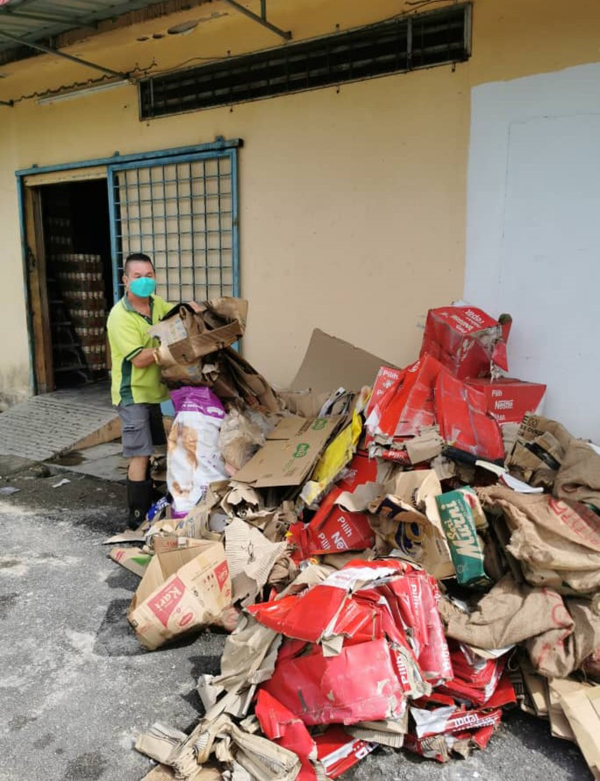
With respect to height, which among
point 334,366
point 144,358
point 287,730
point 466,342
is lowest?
point 287,730

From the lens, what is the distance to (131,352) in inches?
133

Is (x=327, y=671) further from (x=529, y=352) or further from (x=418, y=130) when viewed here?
(x=418, y=130)

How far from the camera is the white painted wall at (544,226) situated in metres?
3.37

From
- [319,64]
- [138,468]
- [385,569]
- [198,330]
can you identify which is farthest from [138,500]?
[319,64]

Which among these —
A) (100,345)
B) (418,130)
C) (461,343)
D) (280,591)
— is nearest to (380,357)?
(461,343)

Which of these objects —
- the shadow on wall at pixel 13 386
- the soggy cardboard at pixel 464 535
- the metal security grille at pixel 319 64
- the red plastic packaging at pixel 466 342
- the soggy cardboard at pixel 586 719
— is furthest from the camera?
the shadow on wall at pixel 13 386

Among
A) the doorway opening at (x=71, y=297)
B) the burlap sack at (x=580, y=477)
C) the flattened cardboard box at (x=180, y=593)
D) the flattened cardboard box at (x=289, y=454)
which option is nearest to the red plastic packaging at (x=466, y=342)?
the flattened cardboard box at (x=289, y=454)

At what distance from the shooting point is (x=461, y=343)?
333 cm

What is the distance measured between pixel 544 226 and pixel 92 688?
130 inches

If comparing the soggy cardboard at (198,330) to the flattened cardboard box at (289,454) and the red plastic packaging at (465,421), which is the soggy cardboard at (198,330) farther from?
the red plastic packaging at (465,421)

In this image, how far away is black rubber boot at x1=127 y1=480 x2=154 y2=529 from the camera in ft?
11.8

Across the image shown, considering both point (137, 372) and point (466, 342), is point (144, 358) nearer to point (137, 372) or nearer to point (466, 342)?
point (137, 372)

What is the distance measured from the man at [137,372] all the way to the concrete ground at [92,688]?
43 cm

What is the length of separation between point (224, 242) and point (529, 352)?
8.51 ft
